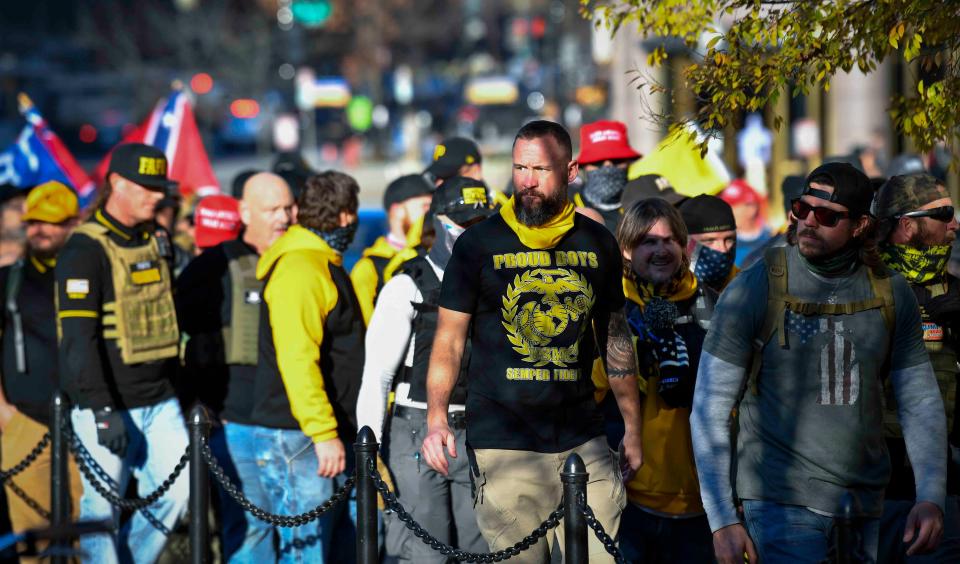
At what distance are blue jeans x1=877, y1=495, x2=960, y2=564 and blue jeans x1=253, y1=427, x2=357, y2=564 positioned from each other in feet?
8.42

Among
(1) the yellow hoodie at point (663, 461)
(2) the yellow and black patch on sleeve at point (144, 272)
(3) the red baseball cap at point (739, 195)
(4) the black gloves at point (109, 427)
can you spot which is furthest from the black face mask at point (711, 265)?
(3) the red baseball cap at point (739, 195)

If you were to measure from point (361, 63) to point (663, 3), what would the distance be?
2331 inches

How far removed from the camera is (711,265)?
6531 mm

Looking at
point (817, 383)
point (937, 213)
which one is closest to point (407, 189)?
point (937, 213)

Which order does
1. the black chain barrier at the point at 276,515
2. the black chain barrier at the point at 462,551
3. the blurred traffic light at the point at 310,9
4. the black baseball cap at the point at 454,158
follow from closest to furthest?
the black chain barrier at the point at 462,551 → the black chain barrier at the point at 276,515 → the black baseball cap at the point at 454,158 → the blurred traffic light at the point at 310,9

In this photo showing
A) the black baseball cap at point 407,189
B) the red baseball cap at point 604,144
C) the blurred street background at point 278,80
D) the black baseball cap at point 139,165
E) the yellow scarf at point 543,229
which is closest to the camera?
the yellow scarf at point 543,229

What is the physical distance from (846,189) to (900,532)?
1.75m

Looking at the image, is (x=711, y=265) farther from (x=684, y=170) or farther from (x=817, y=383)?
(x=684, y=170)

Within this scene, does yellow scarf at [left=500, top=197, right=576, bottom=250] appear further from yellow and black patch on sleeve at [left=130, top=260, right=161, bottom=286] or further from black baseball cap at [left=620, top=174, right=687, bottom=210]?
black baseball cap at [left=620, top=174, right=687, bottom=210]

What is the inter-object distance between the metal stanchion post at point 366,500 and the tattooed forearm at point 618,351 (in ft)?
3.47

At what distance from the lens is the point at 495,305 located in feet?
Answer: 16.1

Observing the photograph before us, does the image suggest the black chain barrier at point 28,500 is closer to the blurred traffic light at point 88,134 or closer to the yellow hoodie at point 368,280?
the yellow hoodie at point 368,280

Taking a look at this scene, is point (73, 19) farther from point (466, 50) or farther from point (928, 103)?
point (928, 103)

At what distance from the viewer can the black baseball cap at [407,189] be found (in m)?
8.24
